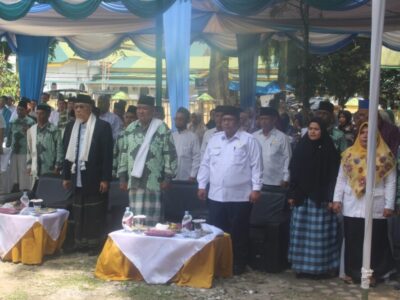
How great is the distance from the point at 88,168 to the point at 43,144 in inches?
61.8

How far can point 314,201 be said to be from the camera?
591 cm

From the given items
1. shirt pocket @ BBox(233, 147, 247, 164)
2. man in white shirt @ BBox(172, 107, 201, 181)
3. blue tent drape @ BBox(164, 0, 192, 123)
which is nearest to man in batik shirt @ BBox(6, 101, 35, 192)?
blue tent drape @ BBox(164, 0, 192, 123)

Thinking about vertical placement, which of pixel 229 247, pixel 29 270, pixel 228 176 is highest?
pixel 228 176

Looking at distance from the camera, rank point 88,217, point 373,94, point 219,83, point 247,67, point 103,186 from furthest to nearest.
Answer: point 219,83, point 247,67, point 88,217, point 103,186, point 373,94

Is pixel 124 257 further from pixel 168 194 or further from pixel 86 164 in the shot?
pixel 168 194

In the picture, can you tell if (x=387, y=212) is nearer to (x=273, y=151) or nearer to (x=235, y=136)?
(x=235, y=136)

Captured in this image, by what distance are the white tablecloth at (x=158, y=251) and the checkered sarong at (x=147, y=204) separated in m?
0.59

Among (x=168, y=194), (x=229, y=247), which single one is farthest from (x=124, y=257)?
(x=168, y=194)

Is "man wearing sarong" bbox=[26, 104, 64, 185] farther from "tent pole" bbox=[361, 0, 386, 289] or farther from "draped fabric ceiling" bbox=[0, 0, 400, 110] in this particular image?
"tent pole" bbox=[361, 0, 386, 289]

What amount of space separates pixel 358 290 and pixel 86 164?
3239 mm

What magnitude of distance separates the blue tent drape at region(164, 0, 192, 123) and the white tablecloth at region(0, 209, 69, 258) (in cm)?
327

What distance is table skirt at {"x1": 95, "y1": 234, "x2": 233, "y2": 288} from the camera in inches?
220

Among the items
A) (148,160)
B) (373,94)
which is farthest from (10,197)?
(373,94)

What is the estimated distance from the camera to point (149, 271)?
5695 millimetres
